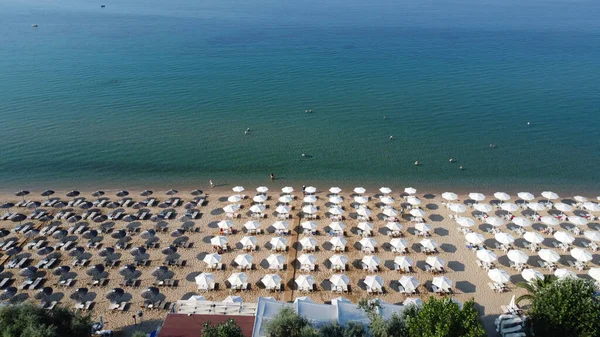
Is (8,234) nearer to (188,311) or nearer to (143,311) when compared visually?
(143,311)

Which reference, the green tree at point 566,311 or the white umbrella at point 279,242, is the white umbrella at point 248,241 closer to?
the white umbrella at point 279,242

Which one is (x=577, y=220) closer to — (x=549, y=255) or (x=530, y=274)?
(x=549, y=255)

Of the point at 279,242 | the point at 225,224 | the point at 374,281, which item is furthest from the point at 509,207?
the point at 225,224

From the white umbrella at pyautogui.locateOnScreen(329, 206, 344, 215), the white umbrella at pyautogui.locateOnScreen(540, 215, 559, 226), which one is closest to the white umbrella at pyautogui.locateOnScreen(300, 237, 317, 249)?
the white umbrella at pyautogui.locateOnScreen(329, 206, 344, 215)

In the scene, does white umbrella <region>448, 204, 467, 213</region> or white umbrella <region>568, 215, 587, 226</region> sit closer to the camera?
white umbrella <region>568, 215, 587, 226</region>

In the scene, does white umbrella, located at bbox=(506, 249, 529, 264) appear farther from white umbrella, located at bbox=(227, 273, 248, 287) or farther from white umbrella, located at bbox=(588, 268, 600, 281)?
white umbrella, located at bbox=(227, 273, 248, 287)

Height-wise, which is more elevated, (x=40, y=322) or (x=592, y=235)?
(x=40, y=322)

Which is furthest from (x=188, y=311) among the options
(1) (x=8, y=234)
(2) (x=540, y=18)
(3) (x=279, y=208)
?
(2) (x=540, y=18)
